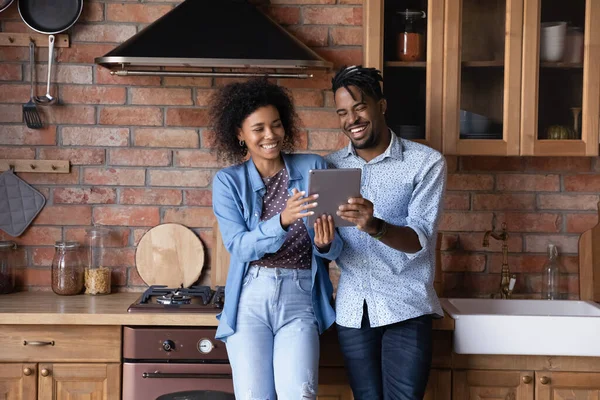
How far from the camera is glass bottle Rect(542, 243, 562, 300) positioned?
3080 mm

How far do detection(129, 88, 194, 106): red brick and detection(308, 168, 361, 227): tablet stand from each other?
111 cm

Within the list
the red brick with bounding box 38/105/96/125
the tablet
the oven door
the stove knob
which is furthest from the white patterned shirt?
the red brick with bounding box 38/105/96/125

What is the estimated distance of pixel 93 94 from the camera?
3086 millimetres

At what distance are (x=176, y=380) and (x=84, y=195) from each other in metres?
0.94

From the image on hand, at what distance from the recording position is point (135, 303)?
2.71 metres

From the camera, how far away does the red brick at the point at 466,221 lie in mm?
3131

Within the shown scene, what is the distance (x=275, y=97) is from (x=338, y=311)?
72 centimetres

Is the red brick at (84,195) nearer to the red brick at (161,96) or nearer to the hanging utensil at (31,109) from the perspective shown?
the hanging utensil at (31,109)

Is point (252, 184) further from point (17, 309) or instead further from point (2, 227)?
point (2, 227)

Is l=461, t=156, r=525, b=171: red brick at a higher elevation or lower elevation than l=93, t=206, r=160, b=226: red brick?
higher

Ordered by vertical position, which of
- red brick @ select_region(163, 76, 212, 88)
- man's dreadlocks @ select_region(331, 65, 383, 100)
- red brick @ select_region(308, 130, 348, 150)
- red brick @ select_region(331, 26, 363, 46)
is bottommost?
Result: red brick @ select_region(308, 130, 348, 150)

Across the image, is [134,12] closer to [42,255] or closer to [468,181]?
[42,255]

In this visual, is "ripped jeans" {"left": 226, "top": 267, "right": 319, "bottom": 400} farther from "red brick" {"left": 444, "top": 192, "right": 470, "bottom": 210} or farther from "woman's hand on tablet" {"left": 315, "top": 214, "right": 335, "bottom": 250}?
"red brick" {"left": 444, "top": 192, "right": 470, "bottom": 210}

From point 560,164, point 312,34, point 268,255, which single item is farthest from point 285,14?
point 560,164
